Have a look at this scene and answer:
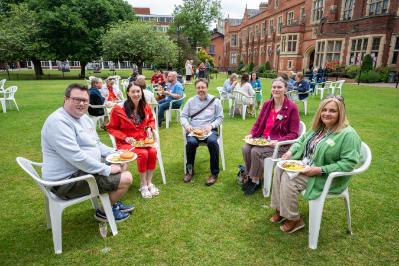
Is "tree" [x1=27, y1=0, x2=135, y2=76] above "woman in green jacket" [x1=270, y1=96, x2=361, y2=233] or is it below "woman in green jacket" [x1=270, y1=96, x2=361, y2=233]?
above

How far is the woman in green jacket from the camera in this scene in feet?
8.00

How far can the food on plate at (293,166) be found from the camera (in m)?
2.50

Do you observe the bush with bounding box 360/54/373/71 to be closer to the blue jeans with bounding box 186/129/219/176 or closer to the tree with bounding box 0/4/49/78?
the blue jeans with bounding box 186/129/219/176

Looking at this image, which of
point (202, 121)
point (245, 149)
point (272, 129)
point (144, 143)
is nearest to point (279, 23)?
point (202, 121)

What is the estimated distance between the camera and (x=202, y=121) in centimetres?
427

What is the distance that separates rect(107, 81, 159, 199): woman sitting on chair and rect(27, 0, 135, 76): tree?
2559 cm

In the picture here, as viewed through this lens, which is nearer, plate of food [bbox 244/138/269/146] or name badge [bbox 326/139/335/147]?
name badge [bbox 326/139/335/147]

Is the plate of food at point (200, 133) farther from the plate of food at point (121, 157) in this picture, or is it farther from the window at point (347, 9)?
the window at point (347, 9)

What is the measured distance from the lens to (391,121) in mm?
7652

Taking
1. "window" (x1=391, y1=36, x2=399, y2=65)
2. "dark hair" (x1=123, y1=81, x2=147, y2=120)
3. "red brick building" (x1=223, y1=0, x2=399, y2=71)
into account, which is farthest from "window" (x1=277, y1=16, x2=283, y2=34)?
"dark hair" (x1=123, y1=81, x2=147, y2=120)

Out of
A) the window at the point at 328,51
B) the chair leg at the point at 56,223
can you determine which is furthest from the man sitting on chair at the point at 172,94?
the window at the point at 328,51

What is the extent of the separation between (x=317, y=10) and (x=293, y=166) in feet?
92.7

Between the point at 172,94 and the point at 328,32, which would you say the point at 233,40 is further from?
the point at 172,94

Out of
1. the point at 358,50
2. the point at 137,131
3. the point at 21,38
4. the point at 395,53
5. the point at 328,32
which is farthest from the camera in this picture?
the point at 21,38
